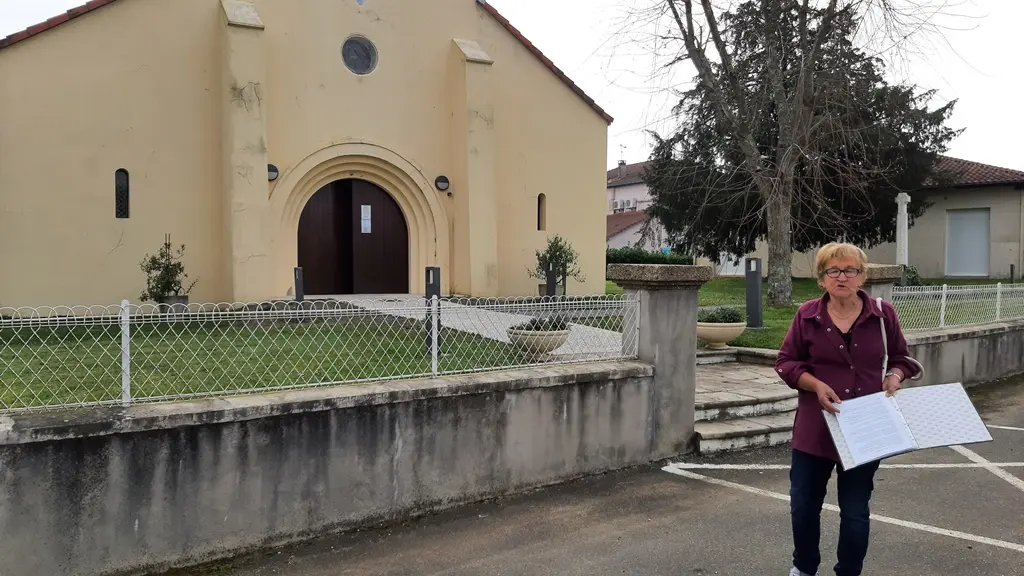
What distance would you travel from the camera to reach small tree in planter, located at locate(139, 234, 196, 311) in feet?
34.8

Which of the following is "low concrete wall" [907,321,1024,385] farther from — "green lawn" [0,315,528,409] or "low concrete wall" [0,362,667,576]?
"green lawn" [0,315,528,409]

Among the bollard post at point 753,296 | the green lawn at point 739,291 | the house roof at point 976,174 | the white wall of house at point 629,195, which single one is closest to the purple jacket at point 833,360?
the bollard post at point 753,296

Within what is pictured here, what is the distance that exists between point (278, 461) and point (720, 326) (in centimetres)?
685

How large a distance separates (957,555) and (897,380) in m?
1.63

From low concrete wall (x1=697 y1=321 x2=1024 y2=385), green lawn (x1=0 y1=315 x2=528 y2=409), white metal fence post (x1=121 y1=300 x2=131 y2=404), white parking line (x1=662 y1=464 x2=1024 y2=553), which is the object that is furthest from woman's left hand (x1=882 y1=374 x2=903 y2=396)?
low concrete wall (x1=697 y1=321 x2=1024 y2=385)

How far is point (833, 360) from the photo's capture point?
309cm

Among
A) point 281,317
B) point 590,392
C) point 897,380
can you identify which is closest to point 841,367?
point 897,380

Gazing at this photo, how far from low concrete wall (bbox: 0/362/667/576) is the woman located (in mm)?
2148

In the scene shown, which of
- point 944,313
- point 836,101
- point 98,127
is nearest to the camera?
point 944,313

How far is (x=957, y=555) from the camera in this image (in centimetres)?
387

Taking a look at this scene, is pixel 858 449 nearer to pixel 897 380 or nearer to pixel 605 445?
pixel 897 380

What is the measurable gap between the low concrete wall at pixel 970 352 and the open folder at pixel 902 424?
20.2 feet

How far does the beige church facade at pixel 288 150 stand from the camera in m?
10.4

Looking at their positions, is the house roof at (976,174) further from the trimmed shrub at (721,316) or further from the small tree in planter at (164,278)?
the small tree in planter at (164,278)
